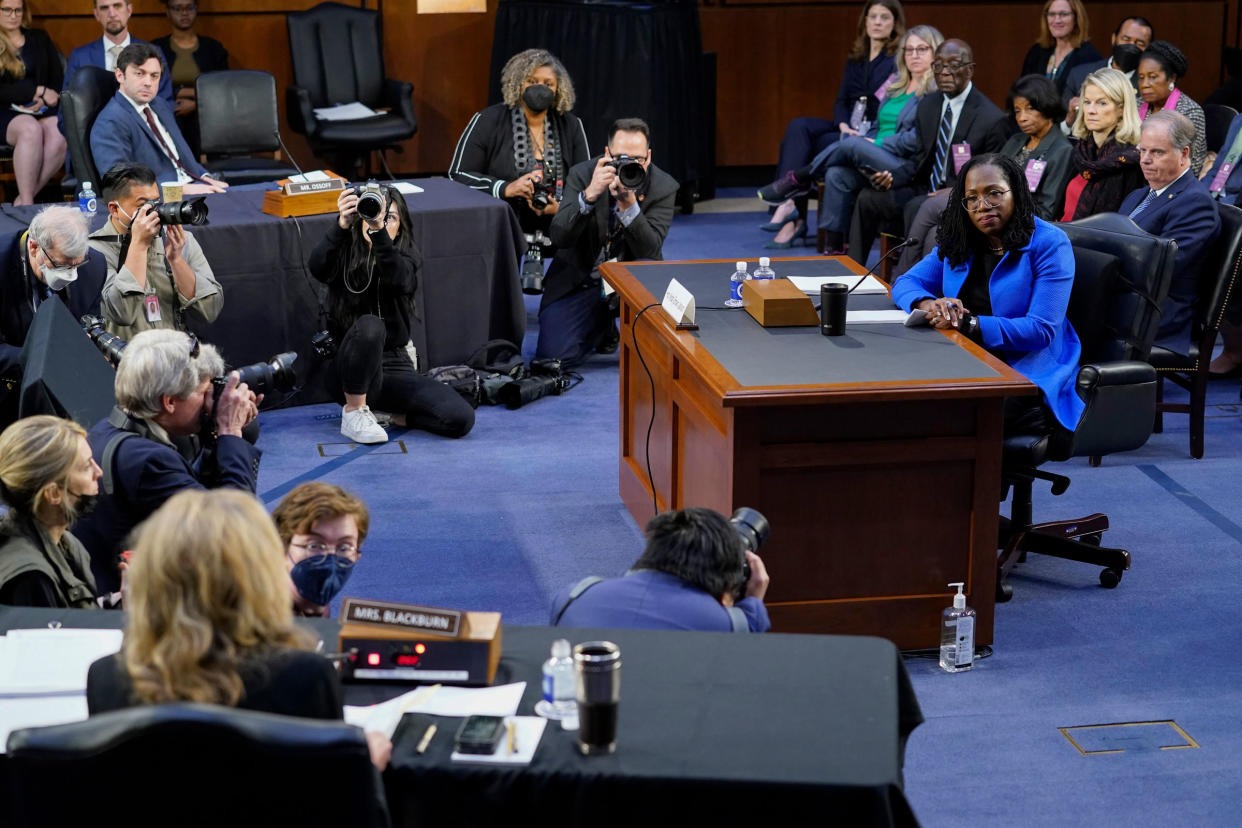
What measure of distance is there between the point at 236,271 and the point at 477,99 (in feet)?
15.8

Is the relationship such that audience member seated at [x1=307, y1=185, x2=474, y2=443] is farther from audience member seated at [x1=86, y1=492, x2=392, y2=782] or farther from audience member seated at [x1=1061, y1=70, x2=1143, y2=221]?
audience member seated at [x1=86, y1=492, x2=392, y2=782]

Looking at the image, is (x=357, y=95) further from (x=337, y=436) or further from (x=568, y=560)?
(x=568, y=560)

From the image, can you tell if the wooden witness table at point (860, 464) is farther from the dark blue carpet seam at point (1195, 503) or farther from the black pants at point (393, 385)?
the black pants at point (393, 385)

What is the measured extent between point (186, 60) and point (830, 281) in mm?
5585

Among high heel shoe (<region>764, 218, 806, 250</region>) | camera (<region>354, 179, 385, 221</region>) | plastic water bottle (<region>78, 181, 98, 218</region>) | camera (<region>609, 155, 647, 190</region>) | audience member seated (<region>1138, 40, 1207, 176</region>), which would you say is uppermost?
audience member seated (<region>1138, 40, 1207, 176</region>)

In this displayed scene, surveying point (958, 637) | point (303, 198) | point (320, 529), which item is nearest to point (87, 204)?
point (303, 198)

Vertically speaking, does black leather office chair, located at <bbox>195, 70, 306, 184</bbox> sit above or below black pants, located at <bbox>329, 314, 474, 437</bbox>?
above

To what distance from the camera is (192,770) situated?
1.80 m

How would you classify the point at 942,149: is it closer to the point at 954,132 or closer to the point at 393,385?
the point at 954,132

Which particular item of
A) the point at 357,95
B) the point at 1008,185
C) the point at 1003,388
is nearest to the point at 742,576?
the point at 1003,388

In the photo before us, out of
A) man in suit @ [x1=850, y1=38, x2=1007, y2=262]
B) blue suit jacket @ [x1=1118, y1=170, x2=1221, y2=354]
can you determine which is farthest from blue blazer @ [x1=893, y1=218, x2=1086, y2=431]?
man in suit @ [x1=850, y1=38, x2=1007, y2=262]

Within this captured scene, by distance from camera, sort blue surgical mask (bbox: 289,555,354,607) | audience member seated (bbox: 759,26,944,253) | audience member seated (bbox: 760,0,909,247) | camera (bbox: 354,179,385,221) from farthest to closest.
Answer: audience member seated (bbox: 760,0,909,247)
audience member seated (bbox: 759,26,944,253)
camera (bbox: 354,179,385,221)
blue surgical mask (bbox: 289,555,354,607)

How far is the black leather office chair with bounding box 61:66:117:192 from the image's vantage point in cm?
658

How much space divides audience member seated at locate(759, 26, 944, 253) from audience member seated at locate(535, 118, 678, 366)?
1.74m
